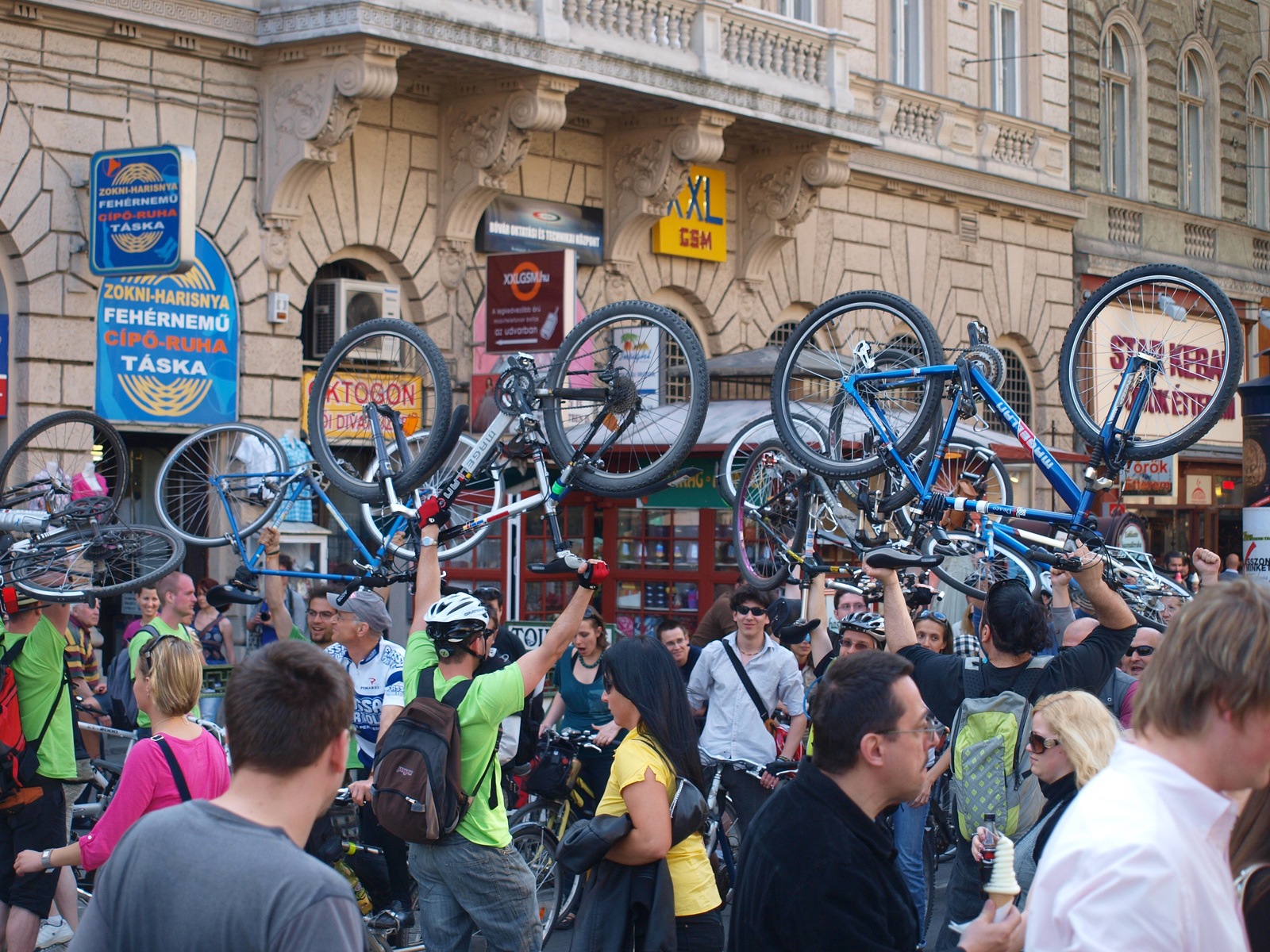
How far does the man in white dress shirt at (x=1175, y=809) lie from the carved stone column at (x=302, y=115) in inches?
485

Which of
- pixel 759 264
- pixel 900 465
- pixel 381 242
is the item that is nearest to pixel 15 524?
pixel 900 465

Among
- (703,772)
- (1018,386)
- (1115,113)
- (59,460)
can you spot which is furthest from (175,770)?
(1115,113)

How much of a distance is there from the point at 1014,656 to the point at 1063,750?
3.80 ft

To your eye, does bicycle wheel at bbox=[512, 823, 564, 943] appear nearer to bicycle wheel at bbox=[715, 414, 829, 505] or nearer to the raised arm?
the raised arm

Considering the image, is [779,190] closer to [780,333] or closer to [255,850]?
[780,333]

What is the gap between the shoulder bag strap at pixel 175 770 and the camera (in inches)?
184

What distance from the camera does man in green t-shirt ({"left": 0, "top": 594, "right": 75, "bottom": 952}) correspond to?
19.8 feet

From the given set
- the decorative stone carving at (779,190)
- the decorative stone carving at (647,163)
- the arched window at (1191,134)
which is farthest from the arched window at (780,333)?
the arched window at (1191,134)

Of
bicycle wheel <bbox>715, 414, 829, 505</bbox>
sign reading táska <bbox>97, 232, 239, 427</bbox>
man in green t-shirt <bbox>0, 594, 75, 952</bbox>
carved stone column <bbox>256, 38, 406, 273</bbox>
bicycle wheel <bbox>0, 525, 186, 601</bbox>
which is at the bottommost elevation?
man in green t-shirt <bbox>0, 594, 75, 952</bbox>

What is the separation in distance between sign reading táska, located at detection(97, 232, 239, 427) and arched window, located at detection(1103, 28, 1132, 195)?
51.4 feet

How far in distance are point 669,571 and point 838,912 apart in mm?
12086

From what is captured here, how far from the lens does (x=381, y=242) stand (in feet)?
49.1

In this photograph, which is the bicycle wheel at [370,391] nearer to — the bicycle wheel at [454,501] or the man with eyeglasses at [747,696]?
the bicycle wheel at [454,501]

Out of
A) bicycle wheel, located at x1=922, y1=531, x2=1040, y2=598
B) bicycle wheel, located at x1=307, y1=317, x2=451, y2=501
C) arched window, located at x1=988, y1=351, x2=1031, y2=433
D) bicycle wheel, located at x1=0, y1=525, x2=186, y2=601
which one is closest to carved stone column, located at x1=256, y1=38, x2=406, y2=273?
bicycle wheel, located at x1=307, y1=317, x2=451, y2=501
